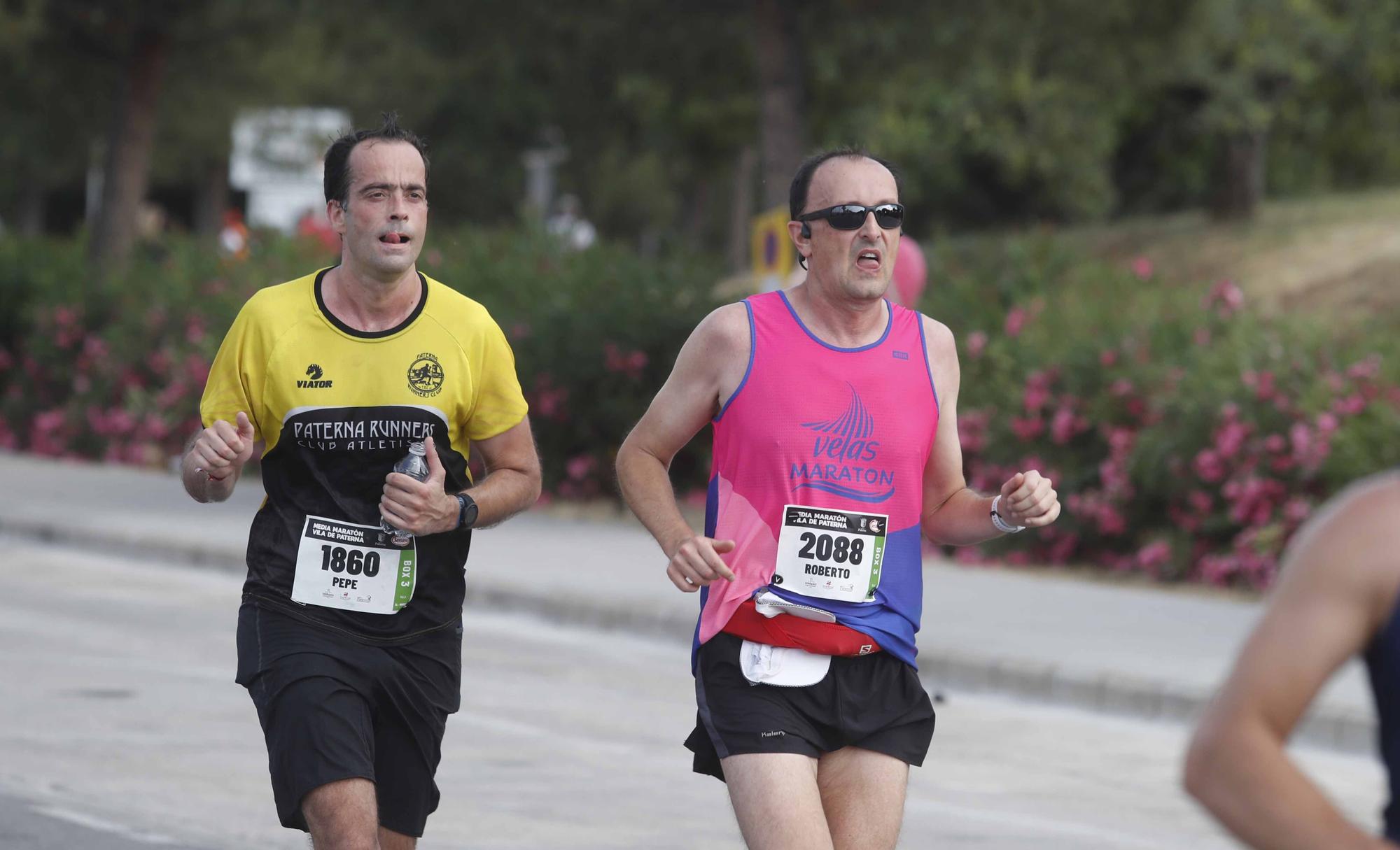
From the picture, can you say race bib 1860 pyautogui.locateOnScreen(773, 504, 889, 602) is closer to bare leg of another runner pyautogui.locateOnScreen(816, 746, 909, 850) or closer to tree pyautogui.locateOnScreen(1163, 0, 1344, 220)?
bare leg of another runner pyautogui.locateOnScreen(816, 746, 909, 850)

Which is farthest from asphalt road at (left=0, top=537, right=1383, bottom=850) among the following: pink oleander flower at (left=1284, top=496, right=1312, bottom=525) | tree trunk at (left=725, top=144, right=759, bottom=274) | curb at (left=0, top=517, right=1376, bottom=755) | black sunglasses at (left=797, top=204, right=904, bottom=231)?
tree trunk at (left=725, top=144, right=759, bottom=274)

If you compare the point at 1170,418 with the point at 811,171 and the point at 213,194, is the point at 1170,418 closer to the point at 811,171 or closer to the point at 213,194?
the point at 811,171

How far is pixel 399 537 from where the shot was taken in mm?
4660

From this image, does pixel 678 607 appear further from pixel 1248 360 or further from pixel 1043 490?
pixel 1043 490

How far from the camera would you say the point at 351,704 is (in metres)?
4.55

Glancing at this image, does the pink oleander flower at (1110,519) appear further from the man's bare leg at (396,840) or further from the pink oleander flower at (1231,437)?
the man's bare leg at (396,840)

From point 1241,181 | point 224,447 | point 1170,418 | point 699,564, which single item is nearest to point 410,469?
point 224,447

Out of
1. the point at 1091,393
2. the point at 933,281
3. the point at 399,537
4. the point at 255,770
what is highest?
the point at 933,281

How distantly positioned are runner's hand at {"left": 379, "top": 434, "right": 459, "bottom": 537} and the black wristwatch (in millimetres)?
52

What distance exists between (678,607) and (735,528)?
7935 millimetres

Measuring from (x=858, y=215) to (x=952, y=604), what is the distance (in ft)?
27.4

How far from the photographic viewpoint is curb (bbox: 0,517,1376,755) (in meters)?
9.60

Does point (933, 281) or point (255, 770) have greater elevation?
point (933, 281)

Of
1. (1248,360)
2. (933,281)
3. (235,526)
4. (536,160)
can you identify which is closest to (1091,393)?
(1248,360)
